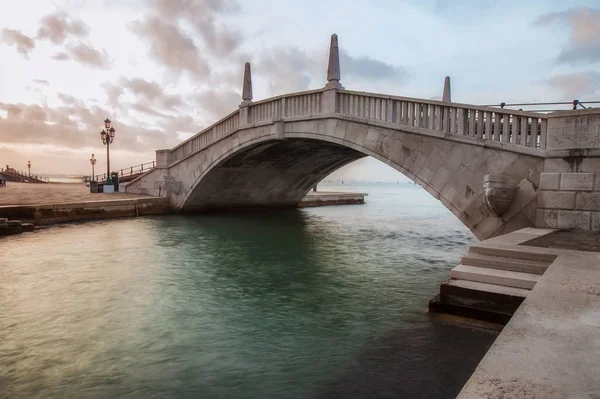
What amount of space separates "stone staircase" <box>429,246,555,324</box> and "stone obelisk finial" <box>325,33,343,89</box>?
9.37m

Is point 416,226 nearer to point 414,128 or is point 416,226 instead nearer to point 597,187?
point 414,128

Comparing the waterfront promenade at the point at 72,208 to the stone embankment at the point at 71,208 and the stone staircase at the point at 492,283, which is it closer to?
the stone embankment at the point at 71,208

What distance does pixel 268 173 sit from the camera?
946 inches

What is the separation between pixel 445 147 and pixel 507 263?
5.47 meters

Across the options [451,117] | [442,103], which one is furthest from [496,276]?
[442,103]

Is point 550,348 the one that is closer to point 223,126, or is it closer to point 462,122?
point 462,122

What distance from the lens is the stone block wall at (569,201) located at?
809 cm

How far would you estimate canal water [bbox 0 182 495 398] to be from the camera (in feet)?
14.9

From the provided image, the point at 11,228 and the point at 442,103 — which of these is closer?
the point at 442,103

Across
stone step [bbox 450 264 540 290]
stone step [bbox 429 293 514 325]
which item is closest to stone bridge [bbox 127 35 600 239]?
stone step [bbox 450 264 540 290]

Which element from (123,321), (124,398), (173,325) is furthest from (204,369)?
(123,321)

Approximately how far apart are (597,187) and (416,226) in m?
12.7

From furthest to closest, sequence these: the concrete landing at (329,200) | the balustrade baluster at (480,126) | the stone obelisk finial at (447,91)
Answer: the concrete landing at (329,200) < the stone obelisk finial at (447,91) < the balustrade baluster at (480,126)

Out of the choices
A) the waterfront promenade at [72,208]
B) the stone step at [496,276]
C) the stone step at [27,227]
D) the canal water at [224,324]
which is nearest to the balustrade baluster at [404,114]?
the canal water at [224,324]
